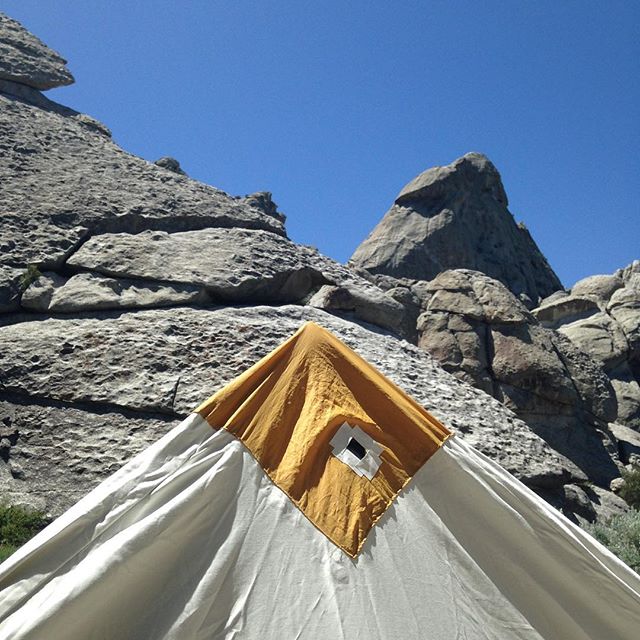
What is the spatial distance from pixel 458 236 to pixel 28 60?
34949 millimetres

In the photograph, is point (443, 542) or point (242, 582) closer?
point (242, 582)

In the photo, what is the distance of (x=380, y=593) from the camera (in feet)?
14.0

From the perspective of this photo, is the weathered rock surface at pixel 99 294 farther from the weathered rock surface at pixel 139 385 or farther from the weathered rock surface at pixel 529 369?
the weathered rock surface at pixel 529 369

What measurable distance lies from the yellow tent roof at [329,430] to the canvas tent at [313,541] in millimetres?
11

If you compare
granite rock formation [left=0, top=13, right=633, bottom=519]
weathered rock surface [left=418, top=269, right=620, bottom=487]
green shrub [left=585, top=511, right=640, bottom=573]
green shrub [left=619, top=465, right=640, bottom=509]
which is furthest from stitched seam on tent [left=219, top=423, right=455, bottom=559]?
weathered rock surface [left=418, top=269, right=620, bottom=487]

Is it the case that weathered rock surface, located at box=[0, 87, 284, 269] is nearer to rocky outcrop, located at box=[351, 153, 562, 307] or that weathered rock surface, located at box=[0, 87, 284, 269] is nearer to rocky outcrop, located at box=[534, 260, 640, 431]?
rocky outcrop, located at box=[534, 260, 640, 431]

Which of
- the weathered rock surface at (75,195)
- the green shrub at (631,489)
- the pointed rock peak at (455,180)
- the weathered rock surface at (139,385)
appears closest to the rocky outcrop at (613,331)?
the green shrub at (631,489)

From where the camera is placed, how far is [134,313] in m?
9.64

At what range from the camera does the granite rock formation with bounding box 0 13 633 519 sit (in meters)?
Answer: 8.09

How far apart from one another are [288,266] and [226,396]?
6.68m

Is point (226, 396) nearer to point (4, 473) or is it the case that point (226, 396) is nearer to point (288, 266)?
point (4, 473)

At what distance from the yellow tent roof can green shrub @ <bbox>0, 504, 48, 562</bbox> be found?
3.25 meters

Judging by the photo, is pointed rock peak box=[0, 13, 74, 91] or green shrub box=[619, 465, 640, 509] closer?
pointed rock peak box=[0, 13, 74, 91]

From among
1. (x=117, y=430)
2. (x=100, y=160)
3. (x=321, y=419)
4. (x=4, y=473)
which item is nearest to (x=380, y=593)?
(x=321, y=419)
